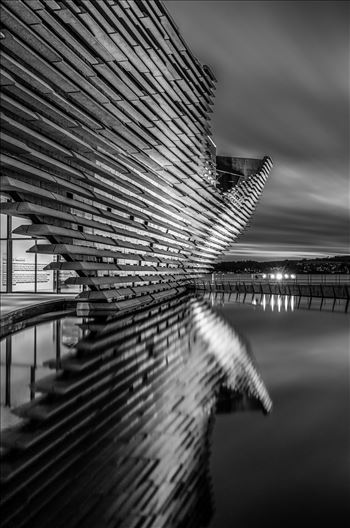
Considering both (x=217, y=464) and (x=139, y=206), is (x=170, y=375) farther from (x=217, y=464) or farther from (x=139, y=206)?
(x=139, y=206)

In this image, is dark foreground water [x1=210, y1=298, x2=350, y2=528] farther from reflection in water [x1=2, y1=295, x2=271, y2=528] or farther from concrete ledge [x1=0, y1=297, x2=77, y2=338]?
concrete ledge [x1=0, y1=297, x2=77, y2=338]

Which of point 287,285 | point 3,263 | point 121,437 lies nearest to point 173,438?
point 121,437

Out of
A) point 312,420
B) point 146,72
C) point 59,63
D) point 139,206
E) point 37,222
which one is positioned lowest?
point 312,420

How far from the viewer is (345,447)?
4.03m

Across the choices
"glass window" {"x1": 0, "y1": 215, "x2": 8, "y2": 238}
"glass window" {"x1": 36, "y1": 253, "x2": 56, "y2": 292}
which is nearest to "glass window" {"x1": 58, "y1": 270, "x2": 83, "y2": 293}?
"glass window" {"x1": 36, "y1": 253, "x2": 56, "y2": 292}

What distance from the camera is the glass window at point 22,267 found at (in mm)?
25672

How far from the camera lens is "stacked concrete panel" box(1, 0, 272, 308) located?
1121 centimetres

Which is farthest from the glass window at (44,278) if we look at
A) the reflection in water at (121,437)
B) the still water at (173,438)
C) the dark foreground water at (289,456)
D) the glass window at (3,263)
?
the dark foreground water at (289,456)

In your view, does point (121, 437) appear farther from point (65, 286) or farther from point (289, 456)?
point (65, 286)

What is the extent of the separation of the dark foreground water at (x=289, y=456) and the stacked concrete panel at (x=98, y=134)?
317 inches

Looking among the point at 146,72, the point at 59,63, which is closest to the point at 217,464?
the point at 59,63

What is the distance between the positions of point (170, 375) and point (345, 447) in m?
3.23

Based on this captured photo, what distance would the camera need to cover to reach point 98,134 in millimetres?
15461

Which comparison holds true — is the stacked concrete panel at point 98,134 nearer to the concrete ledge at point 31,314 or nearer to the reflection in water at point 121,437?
the concrete ledge at point 31,314
